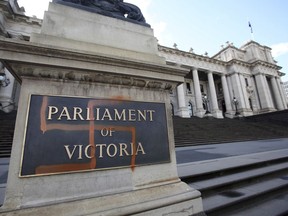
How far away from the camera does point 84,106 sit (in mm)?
1955

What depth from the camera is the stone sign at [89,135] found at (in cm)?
169

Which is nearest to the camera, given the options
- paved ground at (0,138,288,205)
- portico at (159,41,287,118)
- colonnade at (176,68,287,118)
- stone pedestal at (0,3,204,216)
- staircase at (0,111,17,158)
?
stone pedestal at (0,3,204,216)

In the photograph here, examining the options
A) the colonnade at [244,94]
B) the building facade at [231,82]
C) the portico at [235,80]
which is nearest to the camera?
the building facade at [231,82]

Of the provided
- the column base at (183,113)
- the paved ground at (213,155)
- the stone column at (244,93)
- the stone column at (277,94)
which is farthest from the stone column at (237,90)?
the paved ground at (213,155)

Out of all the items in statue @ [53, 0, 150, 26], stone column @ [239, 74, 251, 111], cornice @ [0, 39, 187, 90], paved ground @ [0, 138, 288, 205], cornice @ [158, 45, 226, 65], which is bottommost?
paved ground @ [0, 138, 288, 205]

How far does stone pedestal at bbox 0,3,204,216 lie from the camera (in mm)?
1605

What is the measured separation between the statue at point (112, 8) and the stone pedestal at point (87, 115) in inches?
5.7

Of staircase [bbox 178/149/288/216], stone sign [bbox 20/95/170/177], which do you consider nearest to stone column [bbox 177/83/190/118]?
staircase [bbox 178/149/288/216]

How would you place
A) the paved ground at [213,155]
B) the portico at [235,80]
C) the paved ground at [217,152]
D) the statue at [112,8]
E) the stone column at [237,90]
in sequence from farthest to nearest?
1. the stone column at [237,90]
2. the portico at [235,80]
3. the paved ground at [217,152]
4. the paved ground at [213,155]
5. the statue at [112,8]

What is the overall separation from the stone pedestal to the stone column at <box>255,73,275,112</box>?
4095 cm

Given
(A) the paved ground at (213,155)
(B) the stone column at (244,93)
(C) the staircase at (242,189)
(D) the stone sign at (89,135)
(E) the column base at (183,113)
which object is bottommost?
(C) the staircase at (242,189)

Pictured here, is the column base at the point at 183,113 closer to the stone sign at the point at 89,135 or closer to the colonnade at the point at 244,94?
the colonnade at the point at 244,94

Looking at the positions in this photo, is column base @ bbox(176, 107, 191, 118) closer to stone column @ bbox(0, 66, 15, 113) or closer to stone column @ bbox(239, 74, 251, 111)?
stone column @ bbox(239, 74, 251, 111)

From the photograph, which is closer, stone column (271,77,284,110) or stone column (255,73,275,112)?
stone column (255,73,275,112)
